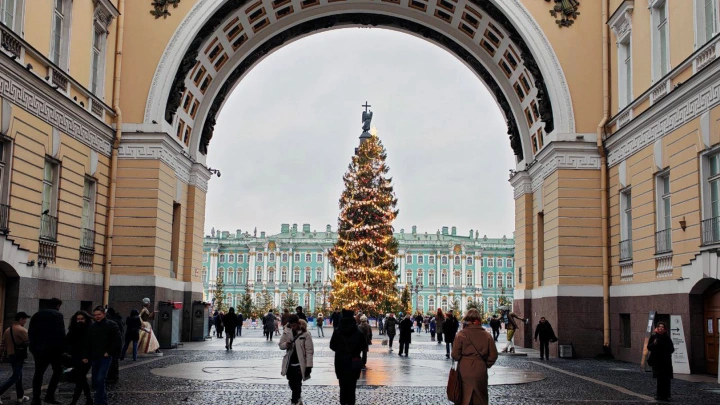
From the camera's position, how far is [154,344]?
25031 millimetres

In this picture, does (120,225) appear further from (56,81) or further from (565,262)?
(565,262)

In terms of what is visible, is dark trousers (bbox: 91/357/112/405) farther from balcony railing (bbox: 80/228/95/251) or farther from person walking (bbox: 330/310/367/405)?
balcony railing (bbox: 80/228/95/251)

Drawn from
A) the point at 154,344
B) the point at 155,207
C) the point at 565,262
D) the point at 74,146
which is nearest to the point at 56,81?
the point at 74,146

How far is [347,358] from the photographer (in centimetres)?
1301

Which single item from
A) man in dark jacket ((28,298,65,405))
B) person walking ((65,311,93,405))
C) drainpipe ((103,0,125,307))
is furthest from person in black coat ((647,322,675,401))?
drainpipe ((103,0,125,307))

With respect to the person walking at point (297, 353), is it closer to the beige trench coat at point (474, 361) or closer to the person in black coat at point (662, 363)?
the beige trench coat at point (474, 361)

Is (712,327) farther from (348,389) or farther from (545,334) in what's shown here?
(348,389)

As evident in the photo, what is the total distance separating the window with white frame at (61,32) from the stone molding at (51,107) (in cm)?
143

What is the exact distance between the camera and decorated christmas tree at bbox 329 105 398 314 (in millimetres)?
62938

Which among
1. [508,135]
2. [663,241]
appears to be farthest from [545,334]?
[508,135]

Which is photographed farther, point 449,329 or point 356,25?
point 356,25

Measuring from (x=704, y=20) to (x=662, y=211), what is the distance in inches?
241

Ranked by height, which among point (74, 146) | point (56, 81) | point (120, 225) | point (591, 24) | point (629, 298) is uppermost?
point (591, 24)

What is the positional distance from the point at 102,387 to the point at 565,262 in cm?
1965
